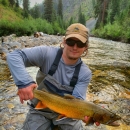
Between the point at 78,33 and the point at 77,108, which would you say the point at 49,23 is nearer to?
the point at 78,33

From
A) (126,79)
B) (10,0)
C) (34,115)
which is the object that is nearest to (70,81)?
(34,115)

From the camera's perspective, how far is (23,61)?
2.51 m

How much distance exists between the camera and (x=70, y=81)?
8.94ft

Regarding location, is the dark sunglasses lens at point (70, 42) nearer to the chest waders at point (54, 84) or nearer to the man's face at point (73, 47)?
the man's face at point (73, 47)

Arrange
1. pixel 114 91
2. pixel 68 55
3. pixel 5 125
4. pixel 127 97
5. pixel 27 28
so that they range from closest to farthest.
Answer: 1. pixel 68 55
2. pixel 5 125
3. pixel 127 97
4. pixel 114 91
5. pixel 27 28

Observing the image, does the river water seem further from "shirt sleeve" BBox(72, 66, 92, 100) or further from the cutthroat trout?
the cutthroat trout

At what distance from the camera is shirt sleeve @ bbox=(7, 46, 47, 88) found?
86.9 inches

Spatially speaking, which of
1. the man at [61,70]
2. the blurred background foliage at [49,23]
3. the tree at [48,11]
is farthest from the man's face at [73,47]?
the tree at [48,11]

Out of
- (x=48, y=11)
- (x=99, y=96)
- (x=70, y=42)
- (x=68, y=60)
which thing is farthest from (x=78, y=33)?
(x=48, y=11)

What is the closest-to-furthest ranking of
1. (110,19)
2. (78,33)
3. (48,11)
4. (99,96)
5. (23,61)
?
(23,61) → (78,33) → (99,96) → (48,11) → (110,19)

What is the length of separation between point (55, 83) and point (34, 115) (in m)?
0.57

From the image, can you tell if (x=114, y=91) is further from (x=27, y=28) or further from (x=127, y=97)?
Result: (x=27, y=28)

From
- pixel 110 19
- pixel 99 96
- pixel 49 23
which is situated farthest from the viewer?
pixel 110 19

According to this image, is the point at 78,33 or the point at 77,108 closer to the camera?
the point at 77,108
